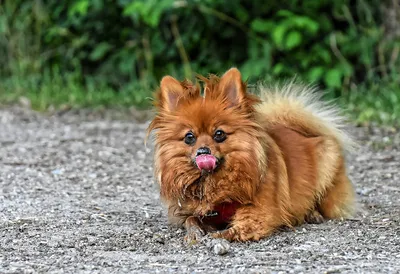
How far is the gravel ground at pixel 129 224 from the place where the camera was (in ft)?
13.7

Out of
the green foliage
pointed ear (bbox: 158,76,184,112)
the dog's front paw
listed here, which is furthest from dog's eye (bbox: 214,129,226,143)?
the green foliage

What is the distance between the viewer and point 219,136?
183 inches

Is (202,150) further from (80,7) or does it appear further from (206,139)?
(80,7)

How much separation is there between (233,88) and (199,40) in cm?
719

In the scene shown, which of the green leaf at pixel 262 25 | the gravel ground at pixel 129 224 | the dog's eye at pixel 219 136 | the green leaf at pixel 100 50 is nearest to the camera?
the gravel ground at pixel 129 224

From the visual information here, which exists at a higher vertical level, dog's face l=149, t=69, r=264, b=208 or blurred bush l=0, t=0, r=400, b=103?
blurred bush l=0, t=0, r=400, b=103

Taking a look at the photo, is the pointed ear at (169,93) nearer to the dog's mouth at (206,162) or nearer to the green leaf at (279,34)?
the dog's mouth at (206,162)

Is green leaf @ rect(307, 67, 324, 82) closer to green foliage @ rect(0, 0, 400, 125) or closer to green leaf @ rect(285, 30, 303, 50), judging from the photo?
green foliage @ rect(0, 0, 400, 125)

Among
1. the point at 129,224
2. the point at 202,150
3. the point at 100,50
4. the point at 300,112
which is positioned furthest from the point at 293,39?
the point at 202,150

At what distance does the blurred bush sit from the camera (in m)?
10.9

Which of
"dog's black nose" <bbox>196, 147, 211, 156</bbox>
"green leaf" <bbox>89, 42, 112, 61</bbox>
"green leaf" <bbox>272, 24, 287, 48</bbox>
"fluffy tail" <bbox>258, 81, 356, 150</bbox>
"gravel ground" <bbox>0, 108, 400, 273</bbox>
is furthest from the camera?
"green leaf" <bbox>89, 42, 112, 61</bbox>

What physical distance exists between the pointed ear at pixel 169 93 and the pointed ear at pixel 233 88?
9.8 inches

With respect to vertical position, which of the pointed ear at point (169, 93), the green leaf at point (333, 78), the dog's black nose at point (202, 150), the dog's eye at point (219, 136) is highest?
the green leaf at point (333, 78)

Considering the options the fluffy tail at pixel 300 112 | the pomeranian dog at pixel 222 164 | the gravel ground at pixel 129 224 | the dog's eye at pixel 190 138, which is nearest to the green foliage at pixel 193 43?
the gravel ground at pixel 129 224
